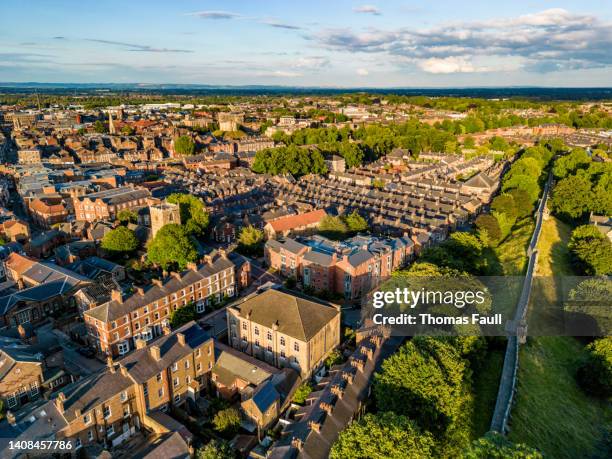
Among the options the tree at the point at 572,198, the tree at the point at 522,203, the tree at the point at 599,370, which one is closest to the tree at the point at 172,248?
the tree at the point at 599,370

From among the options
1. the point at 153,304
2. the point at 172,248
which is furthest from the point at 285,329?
the point at 172,248

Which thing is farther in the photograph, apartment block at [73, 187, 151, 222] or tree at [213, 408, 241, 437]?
apartment block at [73, 187, 151, 222]

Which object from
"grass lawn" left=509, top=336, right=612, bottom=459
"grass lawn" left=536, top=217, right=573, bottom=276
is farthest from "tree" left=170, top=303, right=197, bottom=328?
"grass lawn" left=536, top=217, right=573, bottom=276

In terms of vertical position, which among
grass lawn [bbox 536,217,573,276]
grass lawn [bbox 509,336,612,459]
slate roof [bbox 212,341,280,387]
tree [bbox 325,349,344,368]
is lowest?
grass lawn [bbox 509,336,612,459]

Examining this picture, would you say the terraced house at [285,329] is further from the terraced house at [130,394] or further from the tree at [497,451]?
the tree at [497,451]

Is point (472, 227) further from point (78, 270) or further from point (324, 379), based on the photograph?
point (78, 270)

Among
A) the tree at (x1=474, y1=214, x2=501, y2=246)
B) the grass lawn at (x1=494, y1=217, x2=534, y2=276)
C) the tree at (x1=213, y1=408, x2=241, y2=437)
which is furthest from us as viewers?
the tree at (x1=474, y1=214, x2=501, y2=246)

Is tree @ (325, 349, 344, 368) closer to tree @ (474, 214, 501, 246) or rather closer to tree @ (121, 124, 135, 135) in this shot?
tree @ (474, 214, 501, 246)

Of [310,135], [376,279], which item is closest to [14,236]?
[376,279]
